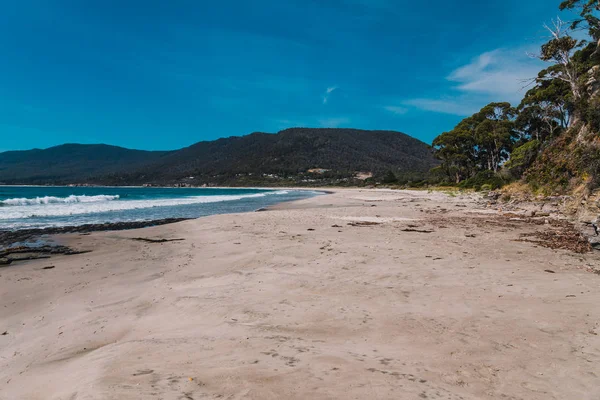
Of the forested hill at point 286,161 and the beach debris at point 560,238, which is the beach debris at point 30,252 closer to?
the beach debris at point 560,238

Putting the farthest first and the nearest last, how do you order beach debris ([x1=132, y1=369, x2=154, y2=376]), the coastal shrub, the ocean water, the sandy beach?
the coastal shrub < the ocean water < beach debris ([x1=132, y1=369, x2=154, y2=376]) < the sandy beach

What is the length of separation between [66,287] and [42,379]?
3648 mm

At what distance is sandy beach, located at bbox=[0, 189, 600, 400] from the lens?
2654mm

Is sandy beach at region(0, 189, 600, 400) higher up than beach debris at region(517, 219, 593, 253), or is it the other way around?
beach debris at region(517, 219, 593, 253)

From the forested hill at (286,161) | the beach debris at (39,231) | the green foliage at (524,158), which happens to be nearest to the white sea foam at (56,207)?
the beach debris at (39,231)

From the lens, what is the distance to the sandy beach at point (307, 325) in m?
2.65

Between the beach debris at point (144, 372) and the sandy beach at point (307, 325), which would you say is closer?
the sandy beach at point (307, 325)

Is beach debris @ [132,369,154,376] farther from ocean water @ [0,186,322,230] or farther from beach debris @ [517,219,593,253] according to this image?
ocean water @ [0,186,322,230]

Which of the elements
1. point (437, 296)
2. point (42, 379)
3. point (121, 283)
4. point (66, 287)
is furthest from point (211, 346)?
point (66, 287)

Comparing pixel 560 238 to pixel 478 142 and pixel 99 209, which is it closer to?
pixel 99 209

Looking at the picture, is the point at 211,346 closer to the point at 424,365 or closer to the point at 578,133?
the point at 424,365

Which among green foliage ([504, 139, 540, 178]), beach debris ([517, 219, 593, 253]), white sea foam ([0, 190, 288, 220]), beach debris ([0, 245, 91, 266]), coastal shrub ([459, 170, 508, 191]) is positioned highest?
green foliage ([504, 139, 540, 178])

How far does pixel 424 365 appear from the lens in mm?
2959

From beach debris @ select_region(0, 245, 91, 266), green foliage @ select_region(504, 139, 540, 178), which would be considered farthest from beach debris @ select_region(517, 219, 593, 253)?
green foliage @ select_region(504, 139, 540, 178)
